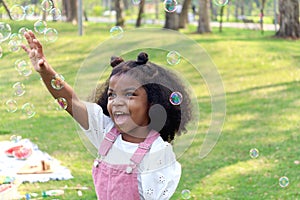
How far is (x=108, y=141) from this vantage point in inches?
121

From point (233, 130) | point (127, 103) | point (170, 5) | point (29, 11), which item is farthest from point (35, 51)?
point (233, 130)

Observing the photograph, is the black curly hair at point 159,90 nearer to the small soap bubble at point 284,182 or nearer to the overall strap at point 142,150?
the overall strap at point 142,150

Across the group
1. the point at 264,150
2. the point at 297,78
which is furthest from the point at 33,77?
the point at 264,150

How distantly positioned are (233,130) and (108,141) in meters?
4.59

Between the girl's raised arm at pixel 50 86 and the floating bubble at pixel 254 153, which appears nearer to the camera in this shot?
the girl's raised arm at pixel 50 86

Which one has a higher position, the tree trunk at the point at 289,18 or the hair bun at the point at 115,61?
the hair bun at the point at 115,61

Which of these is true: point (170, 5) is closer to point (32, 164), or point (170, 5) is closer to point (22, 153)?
point (32, 164)

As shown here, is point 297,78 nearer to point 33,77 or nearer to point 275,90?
point 275,90

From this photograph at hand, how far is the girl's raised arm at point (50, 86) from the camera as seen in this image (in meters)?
2.97

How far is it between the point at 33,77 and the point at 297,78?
15.9 ft

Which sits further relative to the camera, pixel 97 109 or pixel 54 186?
pixel 54 186

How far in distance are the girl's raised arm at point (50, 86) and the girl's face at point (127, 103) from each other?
0.65 feet

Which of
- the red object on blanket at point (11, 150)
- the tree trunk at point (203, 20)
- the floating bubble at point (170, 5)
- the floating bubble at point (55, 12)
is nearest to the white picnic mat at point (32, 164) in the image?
the red object on blanket at point (11, 150)

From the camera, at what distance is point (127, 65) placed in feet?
9.89
